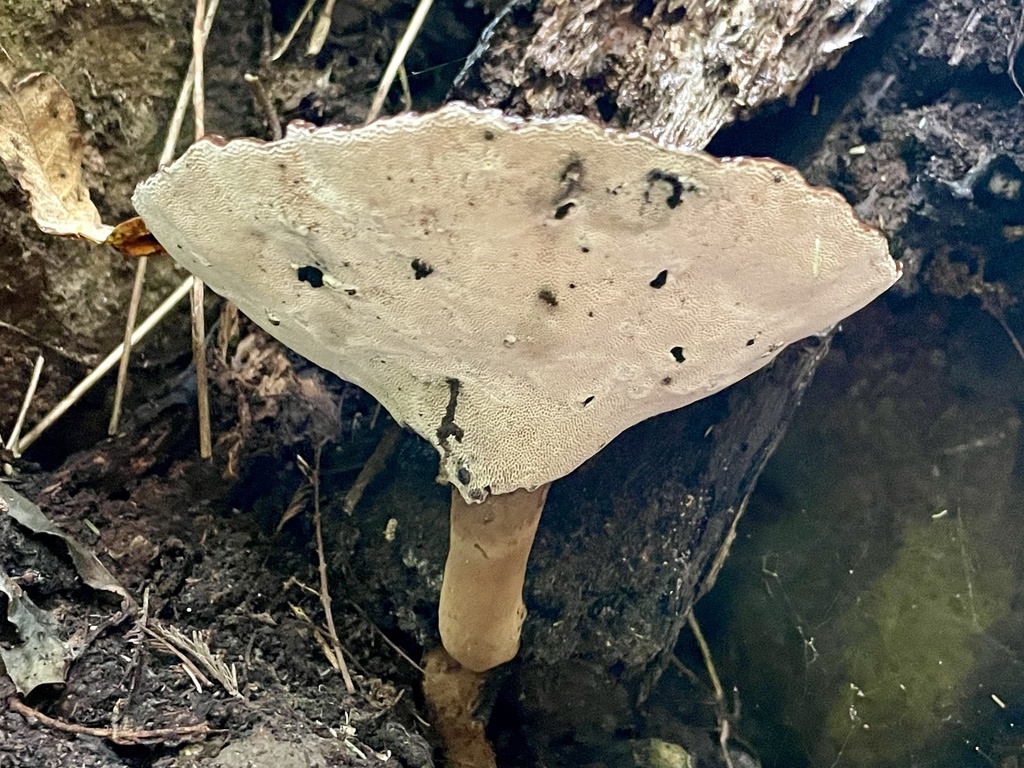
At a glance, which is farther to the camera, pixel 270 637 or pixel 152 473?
pixel 152 473

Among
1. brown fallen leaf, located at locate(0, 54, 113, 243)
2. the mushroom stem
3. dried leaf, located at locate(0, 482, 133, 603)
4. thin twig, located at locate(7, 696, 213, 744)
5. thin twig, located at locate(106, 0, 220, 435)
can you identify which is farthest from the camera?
thin twig, located at locate(106, 0, 220, 435)

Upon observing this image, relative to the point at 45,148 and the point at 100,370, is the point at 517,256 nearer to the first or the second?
the point at 45,148

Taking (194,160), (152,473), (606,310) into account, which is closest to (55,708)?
(152,473)

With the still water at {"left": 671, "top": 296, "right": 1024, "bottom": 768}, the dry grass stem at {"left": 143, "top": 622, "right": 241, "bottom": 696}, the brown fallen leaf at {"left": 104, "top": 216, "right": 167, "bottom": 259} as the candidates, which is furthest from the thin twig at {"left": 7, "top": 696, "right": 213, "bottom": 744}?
the still water at {"left": 671, "top": 296, "right": 1024, "bottom": 768}

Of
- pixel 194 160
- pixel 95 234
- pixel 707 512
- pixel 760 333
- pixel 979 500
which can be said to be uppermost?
pixel 194 160

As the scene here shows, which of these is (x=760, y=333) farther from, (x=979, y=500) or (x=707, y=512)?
(x=979, y=500)

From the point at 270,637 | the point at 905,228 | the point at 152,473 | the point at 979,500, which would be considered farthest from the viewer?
the point at 979,500

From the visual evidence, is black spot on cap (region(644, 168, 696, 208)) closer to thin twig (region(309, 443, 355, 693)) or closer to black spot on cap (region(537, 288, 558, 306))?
black spot on cap (region(537, 288, 558, 306))
